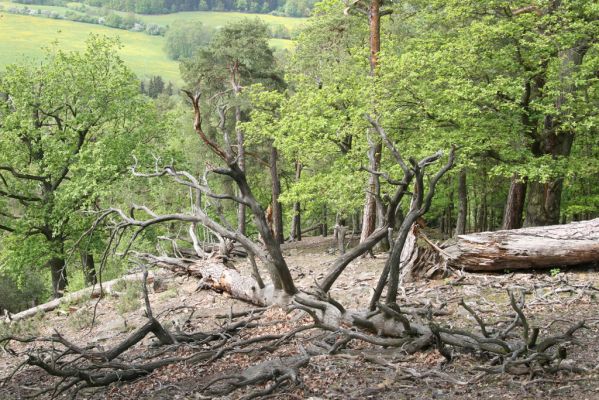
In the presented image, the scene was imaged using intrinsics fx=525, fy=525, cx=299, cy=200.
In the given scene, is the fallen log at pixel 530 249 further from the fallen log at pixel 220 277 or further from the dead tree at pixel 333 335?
the fallen log at pixel 220 277

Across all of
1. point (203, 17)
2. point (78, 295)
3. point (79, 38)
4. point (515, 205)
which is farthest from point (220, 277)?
→ point (203, 17)

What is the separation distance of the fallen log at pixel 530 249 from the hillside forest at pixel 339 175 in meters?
0.04

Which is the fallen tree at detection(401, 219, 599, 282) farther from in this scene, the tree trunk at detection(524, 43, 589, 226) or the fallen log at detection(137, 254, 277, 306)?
the tree trunk at detection(524, 43, 589, 226)

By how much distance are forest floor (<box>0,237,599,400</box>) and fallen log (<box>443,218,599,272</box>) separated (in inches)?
10.1

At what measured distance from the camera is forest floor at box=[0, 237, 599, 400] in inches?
218

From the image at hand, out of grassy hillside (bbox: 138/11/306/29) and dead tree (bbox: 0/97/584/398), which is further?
grassy hillside (bbox: 138/11/306/29)

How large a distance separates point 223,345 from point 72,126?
15614mm

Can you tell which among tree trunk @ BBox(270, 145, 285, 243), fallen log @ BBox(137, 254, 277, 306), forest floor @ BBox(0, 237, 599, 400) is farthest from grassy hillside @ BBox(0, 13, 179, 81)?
forest floor @ BBox(0, 237, 599, 400)

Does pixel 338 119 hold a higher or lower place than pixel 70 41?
lower

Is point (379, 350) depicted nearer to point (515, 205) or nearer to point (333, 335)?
point (333, 335)

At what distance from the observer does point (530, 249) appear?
1029 centimetres

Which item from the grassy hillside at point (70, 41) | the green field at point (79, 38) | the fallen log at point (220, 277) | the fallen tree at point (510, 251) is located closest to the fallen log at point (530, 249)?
the fallen tree at point (510, 251)

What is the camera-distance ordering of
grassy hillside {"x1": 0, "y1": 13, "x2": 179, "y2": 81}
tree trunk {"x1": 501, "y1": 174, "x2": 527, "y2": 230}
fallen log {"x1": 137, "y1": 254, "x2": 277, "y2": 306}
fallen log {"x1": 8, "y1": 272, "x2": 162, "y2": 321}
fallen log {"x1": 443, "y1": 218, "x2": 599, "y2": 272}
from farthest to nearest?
grassy hillside {"x1": 0, "y1": 13, "x2": 179, "y2": 81}
fallen log {"x1": 8, "y1": 272, "x2": 162, "y2": 321}
tree trunk {"x1": 501, "y1": 174, "x2": 527, "y2": 230}
fallen log {"x1": 137, "y1": 254, "x2": 277, "y2": 306}
fallen log {"x1": 443, "y1": 218, "x2": 599, "y2": 272}

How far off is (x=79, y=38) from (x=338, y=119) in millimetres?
108026
